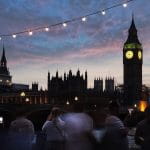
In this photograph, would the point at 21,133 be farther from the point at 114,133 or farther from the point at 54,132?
the point at 114,133

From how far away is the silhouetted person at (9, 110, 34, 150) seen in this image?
7146mm

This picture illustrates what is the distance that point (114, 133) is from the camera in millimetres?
6566

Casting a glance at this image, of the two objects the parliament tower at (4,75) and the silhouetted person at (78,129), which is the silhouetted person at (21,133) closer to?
the silhouetted person at (78,129)

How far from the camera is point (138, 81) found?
110 metres

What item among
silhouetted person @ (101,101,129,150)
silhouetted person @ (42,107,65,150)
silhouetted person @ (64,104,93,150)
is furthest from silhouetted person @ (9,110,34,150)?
silhouetted person @ (101,101,129,150)

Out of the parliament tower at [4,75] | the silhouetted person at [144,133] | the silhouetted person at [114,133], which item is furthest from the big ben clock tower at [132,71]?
the silhouetted person at [144,133]

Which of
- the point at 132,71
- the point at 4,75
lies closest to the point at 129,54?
the point at 132,71

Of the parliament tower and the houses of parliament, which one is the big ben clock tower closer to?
the houses of parliament

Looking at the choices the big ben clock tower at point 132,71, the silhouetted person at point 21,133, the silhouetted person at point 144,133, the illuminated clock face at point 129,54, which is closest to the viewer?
the silhouetted person at point 144,133

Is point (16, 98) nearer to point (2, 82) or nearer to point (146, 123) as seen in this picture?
point (2, 82)

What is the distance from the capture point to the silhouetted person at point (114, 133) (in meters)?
6.40

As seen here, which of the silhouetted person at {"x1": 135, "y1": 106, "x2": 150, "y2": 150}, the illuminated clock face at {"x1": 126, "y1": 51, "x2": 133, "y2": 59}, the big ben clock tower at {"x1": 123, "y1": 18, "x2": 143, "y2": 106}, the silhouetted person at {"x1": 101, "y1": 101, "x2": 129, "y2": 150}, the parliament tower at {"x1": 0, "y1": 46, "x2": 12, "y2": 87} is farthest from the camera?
the parliament tower at {"x1": 0, "y1": 46, "x2": 12, "y2": 87}

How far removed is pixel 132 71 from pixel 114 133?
10286cm

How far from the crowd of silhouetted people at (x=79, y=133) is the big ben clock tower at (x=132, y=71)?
98.0m
